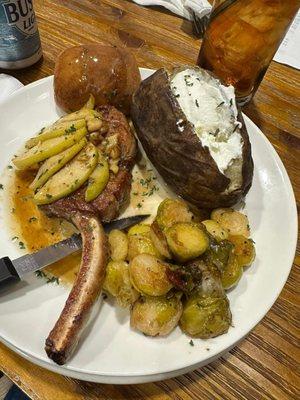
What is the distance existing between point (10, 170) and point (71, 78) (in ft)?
1.39

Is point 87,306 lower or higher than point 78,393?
higher

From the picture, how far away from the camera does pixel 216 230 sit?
122cm

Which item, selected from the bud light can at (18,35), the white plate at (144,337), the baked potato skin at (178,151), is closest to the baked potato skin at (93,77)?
the baked potato skin at (178,151)

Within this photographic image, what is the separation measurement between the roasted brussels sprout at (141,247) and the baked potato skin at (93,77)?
2.11 feet

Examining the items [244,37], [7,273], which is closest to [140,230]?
[7,273]

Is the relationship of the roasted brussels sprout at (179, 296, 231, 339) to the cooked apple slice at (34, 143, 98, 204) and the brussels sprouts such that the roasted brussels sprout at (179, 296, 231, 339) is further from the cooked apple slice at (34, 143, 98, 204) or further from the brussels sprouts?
the cooked apple slice at (34, 143, 98, 204)

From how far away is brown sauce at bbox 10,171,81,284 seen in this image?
1.24 metres

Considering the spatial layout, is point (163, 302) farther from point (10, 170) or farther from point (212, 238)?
point (10, 170)

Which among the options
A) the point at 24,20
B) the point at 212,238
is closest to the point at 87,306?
the point at 212,238

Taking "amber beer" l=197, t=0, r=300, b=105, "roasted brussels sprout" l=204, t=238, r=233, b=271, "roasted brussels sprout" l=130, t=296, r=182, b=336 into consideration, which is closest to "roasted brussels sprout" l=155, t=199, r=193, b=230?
"roasted brussels sprout" l=204, t=238, r=233, b=271

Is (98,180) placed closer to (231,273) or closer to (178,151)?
(178,151)

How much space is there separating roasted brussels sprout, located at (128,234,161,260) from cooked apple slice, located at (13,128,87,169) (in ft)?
1.36

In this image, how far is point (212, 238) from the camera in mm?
1145

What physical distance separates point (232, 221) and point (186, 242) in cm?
29
